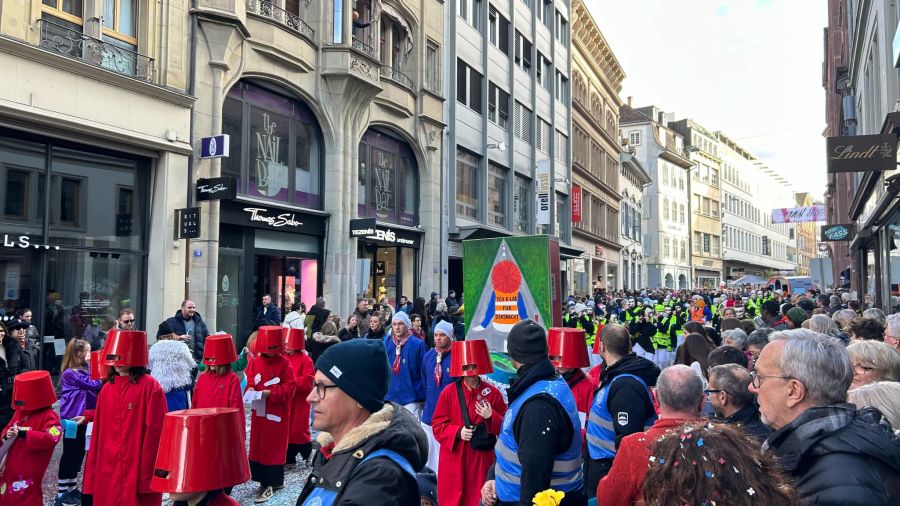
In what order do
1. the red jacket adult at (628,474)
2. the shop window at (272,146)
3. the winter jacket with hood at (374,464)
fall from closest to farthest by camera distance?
the winter jacket with hood at (374,464), the red jacket adult at (628,474), the shop window at (272,146)

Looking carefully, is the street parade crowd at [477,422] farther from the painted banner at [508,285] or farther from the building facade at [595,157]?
the building facade at [595,157]

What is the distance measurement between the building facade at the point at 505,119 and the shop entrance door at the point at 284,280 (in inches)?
310

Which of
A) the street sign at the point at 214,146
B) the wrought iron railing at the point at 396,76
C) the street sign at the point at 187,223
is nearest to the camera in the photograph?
the street sign at the point at 187,223

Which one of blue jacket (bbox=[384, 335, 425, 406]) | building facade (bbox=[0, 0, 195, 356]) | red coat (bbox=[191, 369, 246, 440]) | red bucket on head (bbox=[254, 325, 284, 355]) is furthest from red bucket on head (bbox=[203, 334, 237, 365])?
building facade (bbox=[0, 0, 195, 356])

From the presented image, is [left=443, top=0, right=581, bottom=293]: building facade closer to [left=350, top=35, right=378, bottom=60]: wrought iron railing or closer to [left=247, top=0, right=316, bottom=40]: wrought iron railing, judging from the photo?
[left=350, top=35, right=378, bottom=60]: wrought iron railing

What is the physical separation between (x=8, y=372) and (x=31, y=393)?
2.39m

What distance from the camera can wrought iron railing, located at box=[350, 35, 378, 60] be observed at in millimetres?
19884

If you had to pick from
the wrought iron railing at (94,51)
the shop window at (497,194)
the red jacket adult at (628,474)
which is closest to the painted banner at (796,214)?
the shop window at (497,194)

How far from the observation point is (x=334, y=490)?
2.20 metres

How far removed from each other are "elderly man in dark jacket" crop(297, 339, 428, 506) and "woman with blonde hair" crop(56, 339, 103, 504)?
17.3ft

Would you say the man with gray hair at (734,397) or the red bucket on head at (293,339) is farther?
the red bucket on head at (293,339)

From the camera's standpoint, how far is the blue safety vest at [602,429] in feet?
13.9

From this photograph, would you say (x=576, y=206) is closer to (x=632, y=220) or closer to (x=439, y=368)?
(x=632, y=220)

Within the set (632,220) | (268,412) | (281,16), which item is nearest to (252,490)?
(268,412)
